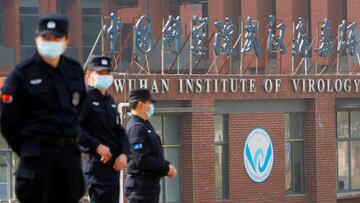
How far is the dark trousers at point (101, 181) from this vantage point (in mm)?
9578

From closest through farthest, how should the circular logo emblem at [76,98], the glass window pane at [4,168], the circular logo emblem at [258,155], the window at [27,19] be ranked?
the circular logo emblem at [76,98] → the glass window pane at [4,168] → the circular logo emblem at [258,155] → the window at [27,19]

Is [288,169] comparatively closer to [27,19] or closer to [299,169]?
[299,169]

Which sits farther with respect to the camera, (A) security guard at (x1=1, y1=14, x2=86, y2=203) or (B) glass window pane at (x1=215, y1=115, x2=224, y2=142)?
(B) glass window pane at (x1=215, y1=115, x2=224, y2=142)

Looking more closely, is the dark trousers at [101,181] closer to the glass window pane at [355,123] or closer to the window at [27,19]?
the glass window pane at [355,123]

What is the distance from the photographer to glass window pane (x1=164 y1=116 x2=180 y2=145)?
30.1 m

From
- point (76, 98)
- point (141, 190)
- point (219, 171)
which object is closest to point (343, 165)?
point (219, 171)

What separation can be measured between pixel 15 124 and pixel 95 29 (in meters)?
63.8

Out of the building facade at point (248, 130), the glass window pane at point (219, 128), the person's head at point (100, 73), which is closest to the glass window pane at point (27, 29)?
the building facade at point (248, 130)

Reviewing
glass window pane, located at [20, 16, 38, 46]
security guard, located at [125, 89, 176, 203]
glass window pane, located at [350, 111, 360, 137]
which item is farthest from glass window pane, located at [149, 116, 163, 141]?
glass window pane, located at [20, 16, 38, 46]

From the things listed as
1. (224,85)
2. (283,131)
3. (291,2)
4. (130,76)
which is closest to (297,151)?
(283,131)

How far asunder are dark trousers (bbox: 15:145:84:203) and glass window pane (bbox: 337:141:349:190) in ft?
91.4

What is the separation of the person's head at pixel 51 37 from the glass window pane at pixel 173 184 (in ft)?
77.0

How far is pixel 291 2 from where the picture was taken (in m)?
56.9

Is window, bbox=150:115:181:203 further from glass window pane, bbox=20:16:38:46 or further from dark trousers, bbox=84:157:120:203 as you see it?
glass window pane, bbox=20:16:38:46
